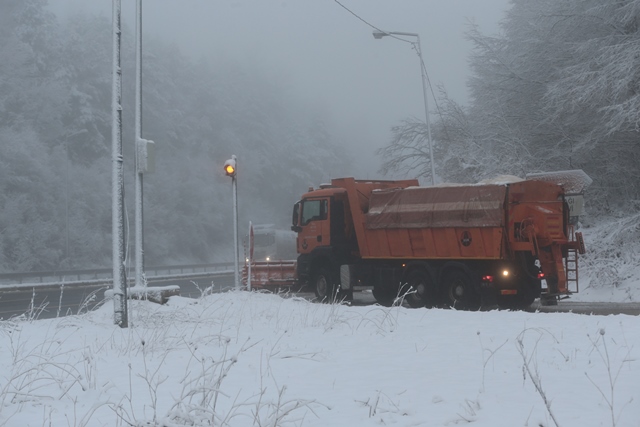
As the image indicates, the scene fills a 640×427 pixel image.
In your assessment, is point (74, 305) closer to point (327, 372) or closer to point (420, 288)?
point (420, 288)

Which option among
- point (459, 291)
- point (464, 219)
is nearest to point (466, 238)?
point (464, 219)

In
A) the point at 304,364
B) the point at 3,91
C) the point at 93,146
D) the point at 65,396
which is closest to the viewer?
the point at 65,396

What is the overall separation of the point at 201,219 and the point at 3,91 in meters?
21.4

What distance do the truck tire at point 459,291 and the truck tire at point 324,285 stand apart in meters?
3.61

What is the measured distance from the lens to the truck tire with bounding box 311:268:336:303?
1973cm

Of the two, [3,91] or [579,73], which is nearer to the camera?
[579,73]

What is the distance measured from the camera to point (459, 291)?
55.1ft

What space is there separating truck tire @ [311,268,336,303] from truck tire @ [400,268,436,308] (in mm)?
2452

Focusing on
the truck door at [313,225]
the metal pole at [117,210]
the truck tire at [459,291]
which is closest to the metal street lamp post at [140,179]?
the metal pole at [117,210]

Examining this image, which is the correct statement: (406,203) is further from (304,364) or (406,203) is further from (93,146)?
(93,146)

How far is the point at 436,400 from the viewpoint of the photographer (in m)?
6.33

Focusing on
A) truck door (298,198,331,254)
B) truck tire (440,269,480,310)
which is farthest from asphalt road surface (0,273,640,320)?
truck door (298,198,331,254)

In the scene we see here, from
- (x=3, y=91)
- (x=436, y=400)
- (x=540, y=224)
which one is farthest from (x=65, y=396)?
(x=3, y=91)

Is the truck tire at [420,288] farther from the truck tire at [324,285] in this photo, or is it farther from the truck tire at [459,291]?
the truck tire at [324,285]
